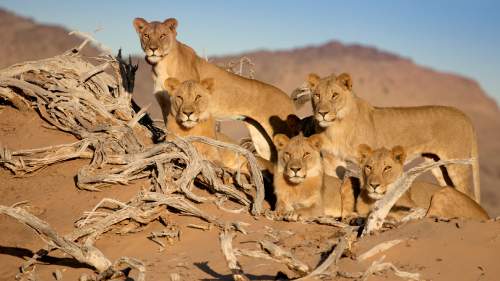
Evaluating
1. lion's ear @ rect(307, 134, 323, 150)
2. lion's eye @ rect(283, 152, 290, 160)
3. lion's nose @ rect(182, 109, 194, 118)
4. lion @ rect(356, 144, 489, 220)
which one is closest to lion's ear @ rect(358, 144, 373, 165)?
lion @ rect(356, 144, 489, 220)

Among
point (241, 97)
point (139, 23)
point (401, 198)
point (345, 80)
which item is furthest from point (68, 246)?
point (241, 97)

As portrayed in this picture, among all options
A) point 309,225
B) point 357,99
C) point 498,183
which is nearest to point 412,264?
point 309,225

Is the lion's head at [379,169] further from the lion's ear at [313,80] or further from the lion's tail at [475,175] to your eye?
the lion's tail at [475,175]

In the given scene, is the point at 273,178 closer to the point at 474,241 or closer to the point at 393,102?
the point at 474,241

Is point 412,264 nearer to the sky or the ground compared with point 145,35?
nearer to the ground

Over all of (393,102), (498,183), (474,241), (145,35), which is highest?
(145,35)

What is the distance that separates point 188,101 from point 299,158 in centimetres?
161

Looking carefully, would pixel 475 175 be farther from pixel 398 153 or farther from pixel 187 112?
pixel 187 112

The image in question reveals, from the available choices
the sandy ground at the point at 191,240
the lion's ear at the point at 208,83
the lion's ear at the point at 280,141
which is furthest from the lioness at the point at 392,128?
the sandy ground at the point at 191,240

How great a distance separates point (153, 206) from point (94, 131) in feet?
5.31

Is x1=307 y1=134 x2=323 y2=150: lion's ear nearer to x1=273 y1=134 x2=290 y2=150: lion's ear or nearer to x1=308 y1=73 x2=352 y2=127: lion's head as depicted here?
x1=273 y1=134 x2=290 y2=150: lion's ear

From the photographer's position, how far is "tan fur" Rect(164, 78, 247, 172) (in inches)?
390

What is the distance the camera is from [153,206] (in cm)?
882

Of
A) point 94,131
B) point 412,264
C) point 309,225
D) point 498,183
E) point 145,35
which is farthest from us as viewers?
point 498,183
